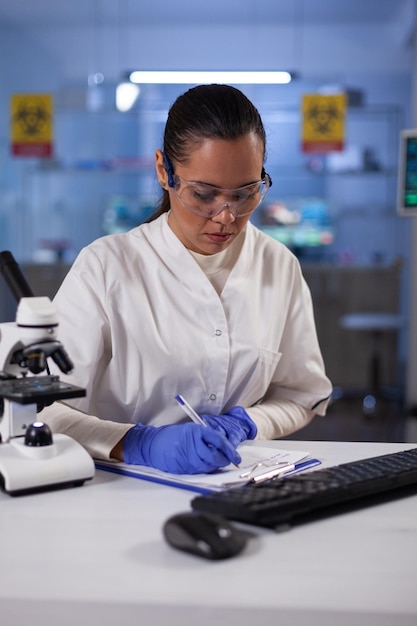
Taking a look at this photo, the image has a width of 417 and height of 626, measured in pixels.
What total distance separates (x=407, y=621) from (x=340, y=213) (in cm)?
728

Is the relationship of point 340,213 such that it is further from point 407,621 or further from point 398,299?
point 407,621

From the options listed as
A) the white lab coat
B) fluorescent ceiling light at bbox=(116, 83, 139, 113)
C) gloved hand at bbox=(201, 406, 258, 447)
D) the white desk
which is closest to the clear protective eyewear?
the white lab coat

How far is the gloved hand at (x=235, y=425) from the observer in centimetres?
158

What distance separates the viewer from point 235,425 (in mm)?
1665

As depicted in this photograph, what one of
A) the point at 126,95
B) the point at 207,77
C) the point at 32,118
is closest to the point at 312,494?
the point at 32,118

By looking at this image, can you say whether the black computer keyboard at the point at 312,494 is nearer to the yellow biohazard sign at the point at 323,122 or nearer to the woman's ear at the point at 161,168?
the woman's ear at the point at 161,168

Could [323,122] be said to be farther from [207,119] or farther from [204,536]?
[204,536]

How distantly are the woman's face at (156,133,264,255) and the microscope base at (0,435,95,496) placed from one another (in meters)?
0.63

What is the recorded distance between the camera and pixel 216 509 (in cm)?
115

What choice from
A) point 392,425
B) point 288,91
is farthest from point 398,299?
point 288,91

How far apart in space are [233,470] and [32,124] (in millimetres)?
6025

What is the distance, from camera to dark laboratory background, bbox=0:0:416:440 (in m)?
7.11

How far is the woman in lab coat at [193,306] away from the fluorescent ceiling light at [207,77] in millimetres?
5854

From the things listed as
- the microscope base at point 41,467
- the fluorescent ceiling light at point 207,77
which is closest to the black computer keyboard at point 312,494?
the microscope base at point 41,467
